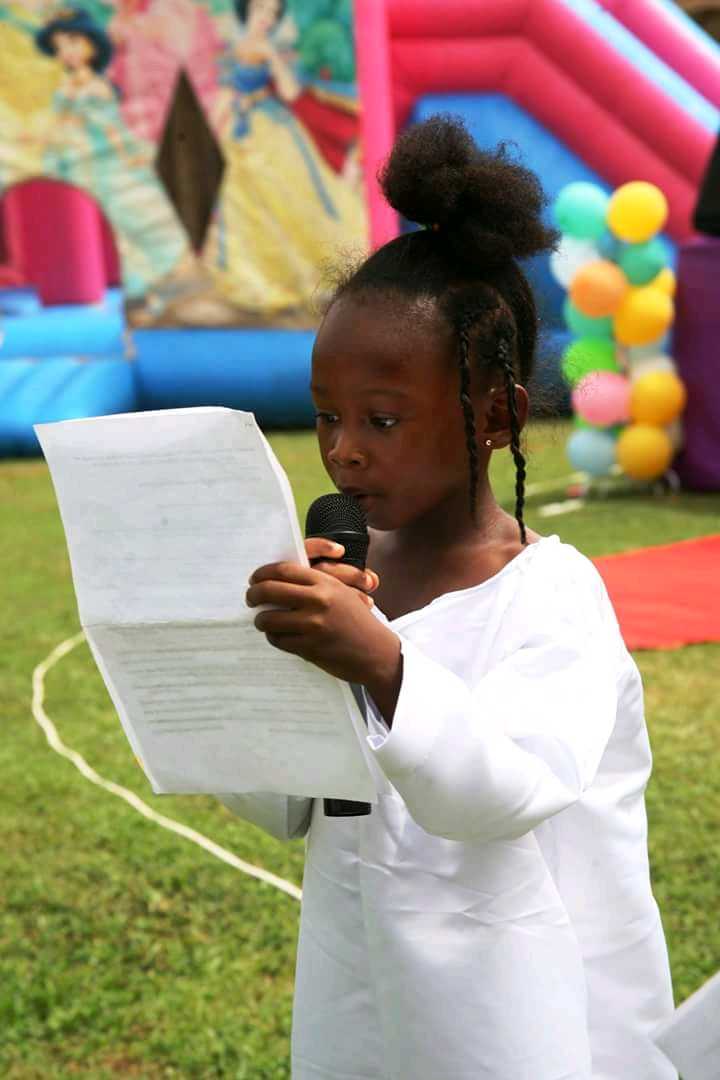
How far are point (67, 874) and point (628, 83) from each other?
7217 millimetres

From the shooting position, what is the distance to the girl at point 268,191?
9.36m

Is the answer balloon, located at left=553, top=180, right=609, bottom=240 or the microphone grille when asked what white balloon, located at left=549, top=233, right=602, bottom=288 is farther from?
the microphone grille

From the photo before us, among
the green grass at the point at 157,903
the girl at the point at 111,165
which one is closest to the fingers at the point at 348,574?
the green grass at the point at 157,903

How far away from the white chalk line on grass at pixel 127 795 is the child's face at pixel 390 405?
152cm

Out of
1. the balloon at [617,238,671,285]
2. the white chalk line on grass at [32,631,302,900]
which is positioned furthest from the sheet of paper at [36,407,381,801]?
the balloon at [617,238,671,285]

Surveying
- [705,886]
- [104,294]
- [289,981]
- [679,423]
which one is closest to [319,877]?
[289,981]

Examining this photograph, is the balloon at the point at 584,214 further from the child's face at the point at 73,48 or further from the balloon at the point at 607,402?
the child's face at the point at 73,48

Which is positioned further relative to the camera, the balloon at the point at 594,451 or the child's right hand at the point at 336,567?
the balloon at the point at 594,451

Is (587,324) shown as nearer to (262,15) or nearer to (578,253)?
Answer: (578,253)

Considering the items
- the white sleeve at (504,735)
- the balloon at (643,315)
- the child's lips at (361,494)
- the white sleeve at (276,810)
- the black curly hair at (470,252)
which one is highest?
the black curly hair at (470,252)

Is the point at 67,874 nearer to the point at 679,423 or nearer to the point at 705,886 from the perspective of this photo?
the point at 705,886

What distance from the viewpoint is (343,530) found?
1.27 meters

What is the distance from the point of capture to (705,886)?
2729 millimetres

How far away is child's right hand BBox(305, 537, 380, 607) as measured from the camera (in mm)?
1177
